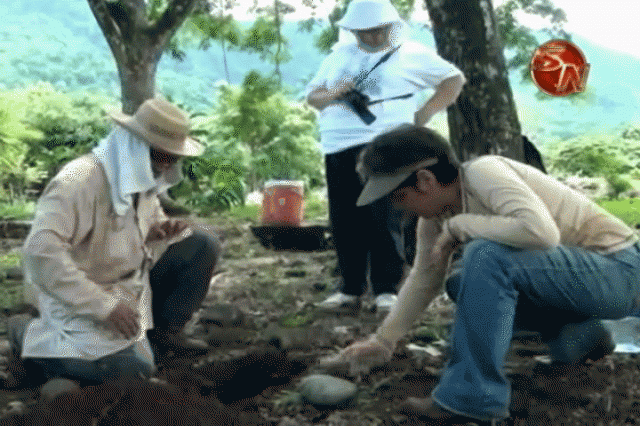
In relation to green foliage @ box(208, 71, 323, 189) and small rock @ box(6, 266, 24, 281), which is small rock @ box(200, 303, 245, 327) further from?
green foliage @ box(208, 71, 323, 189)

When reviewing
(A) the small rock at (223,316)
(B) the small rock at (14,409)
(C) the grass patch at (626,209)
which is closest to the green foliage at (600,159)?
(C) the grass patch at (626,209)

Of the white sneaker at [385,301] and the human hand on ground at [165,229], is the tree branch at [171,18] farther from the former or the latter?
the human hand on ground at [165,229]

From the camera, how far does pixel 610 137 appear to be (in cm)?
1944

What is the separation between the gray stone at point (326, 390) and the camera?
2.95 metres

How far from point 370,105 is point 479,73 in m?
0.83

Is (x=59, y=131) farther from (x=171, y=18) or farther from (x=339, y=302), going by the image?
(x=339, y=302)

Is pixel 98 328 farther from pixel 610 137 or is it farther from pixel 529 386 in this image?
pixel 610 137

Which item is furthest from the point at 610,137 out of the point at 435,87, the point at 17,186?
the point at 435,87

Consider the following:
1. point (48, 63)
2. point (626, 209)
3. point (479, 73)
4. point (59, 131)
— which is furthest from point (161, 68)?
point (479, 73)

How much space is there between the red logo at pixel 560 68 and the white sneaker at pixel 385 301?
748cm

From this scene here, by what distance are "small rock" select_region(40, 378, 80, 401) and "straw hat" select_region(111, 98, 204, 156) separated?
96 cm

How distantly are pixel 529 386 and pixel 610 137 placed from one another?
17691 mm

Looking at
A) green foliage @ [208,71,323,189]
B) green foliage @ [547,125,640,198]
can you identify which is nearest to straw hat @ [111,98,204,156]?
green foliage @ [208,71,323,189]

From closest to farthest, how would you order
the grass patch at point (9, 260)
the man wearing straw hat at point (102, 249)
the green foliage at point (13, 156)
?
the man wearing straw hat at point (102, 249) → the grass patch at point (9, 260) → the green foliage at point (13, 156)
